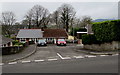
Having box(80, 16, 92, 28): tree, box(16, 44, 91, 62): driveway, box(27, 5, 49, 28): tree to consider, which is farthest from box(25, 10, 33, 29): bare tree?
box(16, 44, 91, 62): driveway

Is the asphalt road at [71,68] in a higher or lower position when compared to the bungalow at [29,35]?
lower

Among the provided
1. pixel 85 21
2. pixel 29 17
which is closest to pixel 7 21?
pixel 29 17

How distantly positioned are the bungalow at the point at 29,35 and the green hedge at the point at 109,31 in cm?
2538

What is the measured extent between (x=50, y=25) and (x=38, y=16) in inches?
337

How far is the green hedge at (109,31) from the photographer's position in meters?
16.4

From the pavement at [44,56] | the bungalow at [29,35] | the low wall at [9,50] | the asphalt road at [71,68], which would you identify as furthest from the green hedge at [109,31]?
the bungalow at [29,35]

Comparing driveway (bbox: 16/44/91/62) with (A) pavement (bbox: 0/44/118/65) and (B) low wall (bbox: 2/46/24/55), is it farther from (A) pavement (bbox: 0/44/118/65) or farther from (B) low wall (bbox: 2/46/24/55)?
(B) low wall (bbox: 2/46/24/55)

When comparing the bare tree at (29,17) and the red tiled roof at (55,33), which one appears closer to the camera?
the red tiled roof at (55,33)

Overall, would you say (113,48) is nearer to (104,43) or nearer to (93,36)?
(104,43)

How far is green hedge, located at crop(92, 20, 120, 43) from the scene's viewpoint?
16.4 meters

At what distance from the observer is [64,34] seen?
4275cm

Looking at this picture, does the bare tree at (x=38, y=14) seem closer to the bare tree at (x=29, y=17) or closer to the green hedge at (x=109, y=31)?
the bare tree at (x=29, y=17)

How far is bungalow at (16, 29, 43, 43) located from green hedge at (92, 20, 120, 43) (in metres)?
25.4

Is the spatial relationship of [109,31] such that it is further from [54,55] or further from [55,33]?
[55,33]
